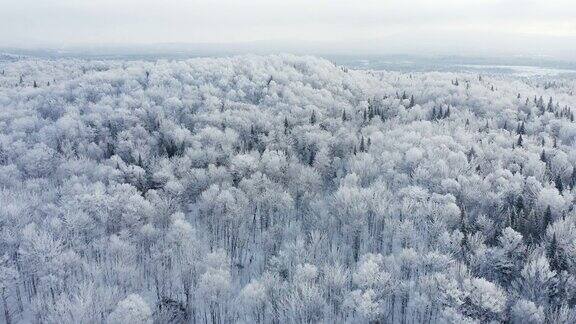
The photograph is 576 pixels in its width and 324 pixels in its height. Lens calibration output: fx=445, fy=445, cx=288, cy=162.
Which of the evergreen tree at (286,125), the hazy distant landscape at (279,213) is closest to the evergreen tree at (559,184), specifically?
the hazy distant landscape at (279,213)

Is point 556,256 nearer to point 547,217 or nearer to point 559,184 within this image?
point 547,217

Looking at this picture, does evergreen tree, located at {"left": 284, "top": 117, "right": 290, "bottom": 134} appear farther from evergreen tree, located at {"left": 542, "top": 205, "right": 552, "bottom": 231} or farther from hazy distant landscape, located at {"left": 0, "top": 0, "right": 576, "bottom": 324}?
evergreen tree, located at {"left": 542, "top": 205, "right": 552, "bottom": 231}

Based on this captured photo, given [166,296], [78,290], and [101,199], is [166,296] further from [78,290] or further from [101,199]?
[101,199]

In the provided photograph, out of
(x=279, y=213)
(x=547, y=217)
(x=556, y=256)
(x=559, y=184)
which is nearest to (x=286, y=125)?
A: (x=279, y=213)

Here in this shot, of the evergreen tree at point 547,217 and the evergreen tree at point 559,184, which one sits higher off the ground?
the evergreen tree at point 559,184

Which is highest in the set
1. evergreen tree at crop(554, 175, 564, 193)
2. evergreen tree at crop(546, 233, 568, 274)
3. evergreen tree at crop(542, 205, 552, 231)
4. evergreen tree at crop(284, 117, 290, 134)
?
evergreen tree at crop(284, 117, 290, 134)

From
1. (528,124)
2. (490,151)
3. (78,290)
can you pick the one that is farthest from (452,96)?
(78,290)

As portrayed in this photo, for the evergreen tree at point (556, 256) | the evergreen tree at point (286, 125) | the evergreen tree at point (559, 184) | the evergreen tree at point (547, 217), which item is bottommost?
the evergreen tree at point (556, 256)

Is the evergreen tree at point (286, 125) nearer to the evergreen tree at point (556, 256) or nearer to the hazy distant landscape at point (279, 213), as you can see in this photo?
the hazy distant landscape at point (279, 213)

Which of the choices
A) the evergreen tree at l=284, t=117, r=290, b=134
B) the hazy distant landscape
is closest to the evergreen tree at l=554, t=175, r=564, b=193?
the hazy distant landscape
